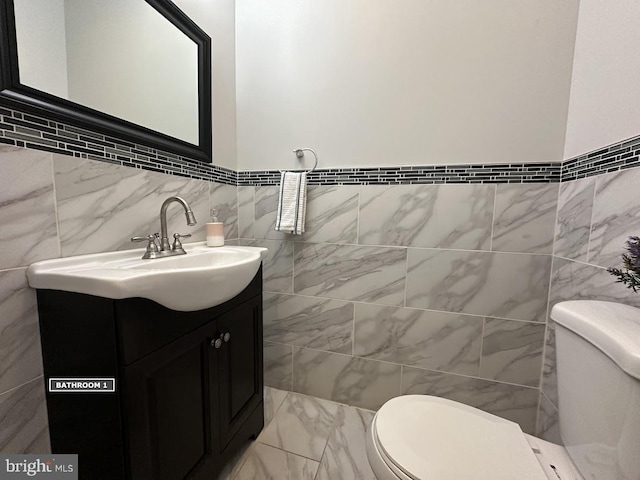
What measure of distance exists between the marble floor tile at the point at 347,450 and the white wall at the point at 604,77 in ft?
4.99

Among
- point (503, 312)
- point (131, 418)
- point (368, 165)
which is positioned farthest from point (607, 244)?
point (131, 418)

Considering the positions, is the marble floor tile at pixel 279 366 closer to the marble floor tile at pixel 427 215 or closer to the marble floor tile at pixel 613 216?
the marble floor tile at pixel 427 215

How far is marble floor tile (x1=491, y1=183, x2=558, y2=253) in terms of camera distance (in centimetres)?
110

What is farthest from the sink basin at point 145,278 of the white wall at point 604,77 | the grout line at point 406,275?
the white wall at point 604,77

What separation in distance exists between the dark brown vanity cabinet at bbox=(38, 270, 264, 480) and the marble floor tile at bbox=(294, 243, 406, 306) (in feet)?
1.94

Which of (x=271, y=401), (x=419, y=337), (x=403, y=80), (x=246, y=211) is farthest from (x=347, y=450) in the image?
(x=403, y=80)

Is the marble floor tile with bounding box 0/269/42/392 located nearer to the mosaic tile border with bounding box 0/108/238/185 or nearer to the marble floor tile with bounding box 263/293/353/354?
the mosaic tile border with bounding box 0/108/238/185

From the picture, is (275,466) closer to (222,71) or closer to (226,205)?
(226,205)

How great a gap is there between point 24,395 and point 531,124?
195cm

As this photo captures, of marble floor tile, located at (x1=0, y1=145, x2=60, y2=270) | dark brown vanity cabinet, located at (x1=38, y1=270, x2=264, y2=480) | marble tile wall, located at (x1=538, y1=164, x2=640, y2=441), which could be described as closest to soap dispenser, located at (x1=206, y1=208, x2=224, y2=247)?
dark brown vanity cabinet, located at (x1=38, y1=270, x2=264, y2=480)

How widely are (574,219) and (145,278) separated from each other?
1460 mm

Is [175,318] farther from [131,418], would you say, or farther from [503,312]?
[503,312]

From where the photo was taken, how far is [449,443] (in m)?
0.69

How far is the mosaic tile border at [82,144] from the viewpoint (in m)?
0.64
